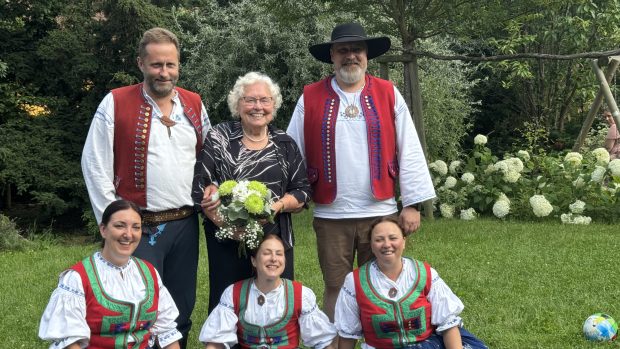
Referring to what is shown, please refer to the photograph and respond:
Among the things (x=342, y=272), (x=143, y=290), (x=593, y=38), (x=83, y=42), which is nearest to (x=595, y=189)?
(x=593, y=38)

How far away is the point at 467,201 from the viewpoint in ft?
30.1

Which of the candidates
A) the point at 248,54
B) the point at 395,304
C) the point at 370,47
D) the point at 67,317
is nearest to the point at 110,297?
the point at 67,317

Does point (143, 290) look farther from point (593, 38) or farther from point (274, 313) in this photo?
point (593, 38)

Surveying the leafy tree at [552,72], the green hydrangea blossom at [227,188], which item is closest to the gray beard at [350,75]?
the green hydrangea blossom at [227,188]

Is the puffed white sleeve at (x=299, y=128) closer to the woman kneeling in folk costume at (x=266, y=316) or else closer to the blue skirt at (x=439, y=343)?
the woman kneeling in folk costume at (x=266, y=316)

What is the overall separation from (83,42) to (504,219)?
6469 millimetres

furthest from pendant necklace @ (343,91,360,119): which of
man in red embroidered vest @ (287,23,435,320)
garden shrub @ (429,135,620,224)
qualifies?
garden shrub @ (429,135,620,224)

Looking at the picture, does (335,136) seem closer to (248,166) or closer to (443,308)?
(248,166)

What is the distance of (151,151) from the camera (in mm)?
3672

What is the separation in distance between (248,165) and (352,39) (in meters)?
0.89

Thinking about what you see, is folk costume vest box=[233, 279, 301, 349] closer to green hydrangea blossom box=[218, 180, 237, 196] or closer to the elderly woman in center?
the elderly woman in center

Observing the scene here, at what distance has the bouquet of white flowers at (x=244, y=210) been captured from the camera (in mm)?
3420

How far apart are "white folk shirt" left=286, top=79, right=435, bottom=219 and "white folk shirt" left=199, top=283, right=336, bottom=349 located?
546 millimetres

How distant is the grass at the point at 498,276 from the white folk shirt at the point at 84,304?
118 cm
